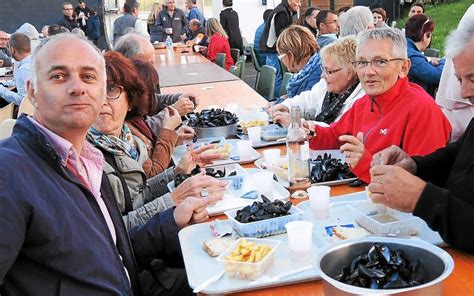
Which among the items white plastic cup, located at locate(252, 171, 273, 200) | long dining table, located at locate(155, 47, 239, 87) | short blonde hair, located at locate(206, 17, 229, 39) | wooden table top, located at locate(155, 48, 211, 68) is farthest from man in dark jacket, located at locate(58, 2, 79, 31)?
white plastic cup, located at locate(252, 171, 273, 200)

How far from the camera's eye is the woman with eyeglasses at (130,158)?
6.79 ft

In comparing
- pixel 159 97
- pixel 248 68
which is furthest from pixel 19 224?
pixel 248 68

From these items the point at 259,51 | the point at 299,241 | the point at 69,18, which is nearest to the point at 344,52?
the point at 299,241

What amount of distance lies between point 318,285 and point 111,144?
114 cm

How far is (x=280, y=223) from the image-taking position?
174 cm

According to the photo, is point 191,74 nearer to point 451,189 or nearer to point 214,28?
point 214,28

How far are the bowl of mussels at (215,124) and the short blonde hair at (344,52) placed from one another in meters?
0.72

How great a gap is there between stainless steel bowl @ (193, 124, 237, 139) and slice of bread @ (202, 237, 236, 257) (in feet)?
5.35

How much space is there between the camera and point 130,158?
2.29 meters

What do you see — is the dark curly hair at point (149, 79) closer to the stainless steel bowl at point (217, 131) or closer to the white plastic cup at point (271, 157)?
the stainless steel bowl at point (217, 131)

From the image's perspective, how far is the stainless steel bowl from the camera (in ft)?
10.8

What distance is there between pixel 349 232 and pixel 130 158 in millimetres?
1064

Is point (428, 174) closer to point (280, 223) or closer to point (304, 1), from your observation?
point (280, 223)

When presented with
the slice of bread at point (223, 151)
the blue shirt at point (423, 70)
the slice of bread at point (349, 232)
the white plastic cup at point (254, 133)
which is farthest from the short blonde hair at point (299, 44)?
the slice of bread at point (349, 232)
